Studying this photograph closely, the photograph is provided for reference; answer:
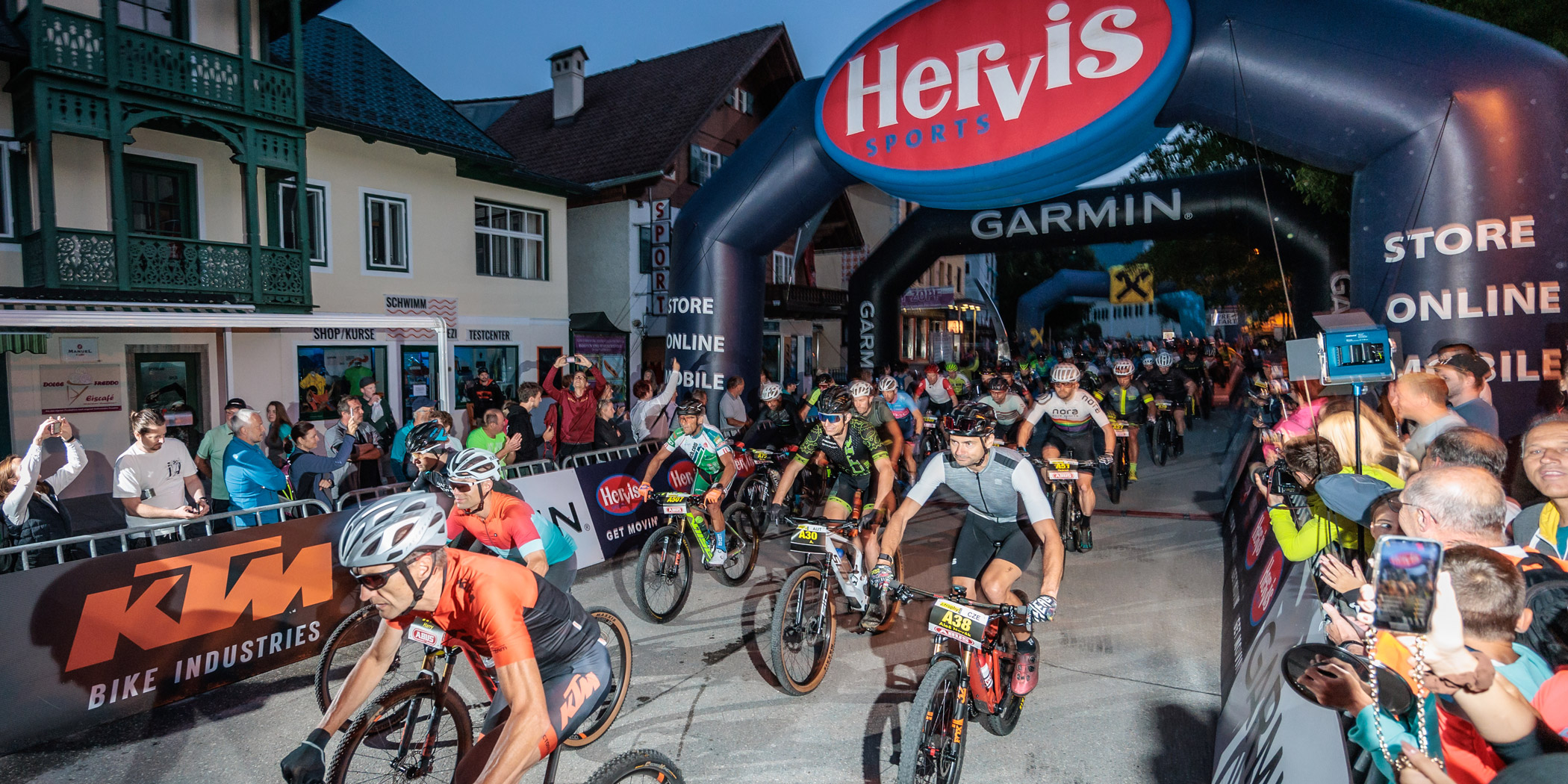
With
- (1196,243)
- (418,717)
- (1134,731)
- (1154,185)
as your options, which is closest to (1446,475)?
(1134,731)

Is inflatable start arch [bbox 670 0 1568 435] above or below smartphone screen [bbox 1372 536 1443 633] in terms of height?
above

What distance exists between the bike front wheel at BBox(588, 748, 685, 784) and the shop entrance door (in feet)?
41.6

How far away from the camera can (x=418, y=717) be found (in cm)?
354

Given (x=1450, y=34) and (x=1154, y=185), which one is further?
(x=1154, y=185)

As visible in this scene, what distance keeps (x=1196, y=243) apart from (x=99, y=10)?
84.8 feet

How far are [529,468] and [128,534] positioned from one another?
11.5 feet

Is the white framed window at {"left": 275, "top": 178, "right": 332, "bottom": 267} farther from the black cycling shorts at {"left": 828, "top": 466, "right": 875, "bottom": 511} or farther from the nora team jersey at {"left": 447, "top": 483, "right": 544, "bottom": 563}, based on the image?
the nora team jersey at {"left": 447, "top": 483, "right": 544, "bottom": 563}

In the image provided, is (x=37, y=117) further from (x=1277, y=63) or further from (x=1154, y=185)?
(x=1154, y=185)

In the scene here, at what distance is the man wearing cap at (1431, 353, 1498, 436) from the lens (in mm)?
5438

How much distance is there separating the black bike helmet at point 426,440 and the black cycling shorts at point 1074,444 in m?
6.82

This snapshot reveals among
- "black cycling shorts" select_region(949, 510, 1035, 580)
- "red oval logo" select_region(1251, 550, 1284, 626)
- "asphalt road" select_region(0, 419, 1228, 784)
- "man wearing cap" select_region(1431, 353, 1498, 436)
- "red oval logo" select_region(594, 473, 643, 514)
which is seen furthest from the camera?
"red oval logo" select_region(594, 473, 643, 514)

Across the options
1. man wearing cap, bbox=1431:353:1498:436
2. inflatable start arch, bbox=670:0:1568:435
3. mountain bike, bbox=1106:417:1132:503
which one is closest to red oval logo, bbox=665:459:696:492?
inflatable start arch, bbox=670:0:1568:435

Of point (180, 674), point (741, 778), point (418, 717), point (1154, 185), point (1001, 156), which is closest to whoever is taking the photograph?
point (418, 717)

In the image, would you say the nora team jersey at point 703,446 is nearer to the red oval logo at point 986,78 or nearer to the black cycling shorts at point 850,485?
the black cycling shorts at point 850,485
